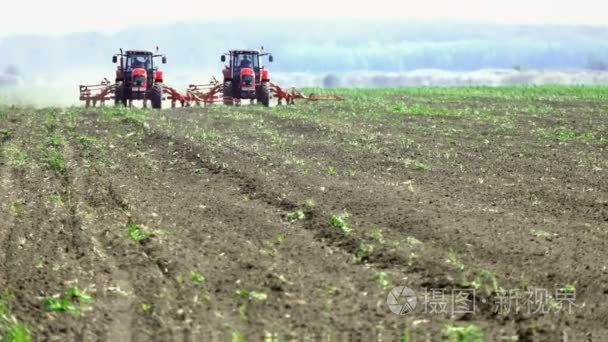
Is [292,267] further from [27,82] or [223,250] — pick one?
[27,82]

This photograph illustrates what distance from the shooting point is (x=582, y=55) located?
125562 mm

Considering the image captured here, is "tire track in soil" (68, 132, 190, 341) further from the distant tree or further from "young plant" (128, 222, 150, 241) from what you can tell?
the distant tree

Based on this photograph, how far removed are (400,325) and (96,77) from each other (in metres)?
72.6

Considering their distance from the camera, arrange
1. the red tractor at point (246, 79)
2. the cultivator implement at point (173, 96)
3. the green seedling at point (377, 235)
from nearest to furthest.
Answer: the green seedling at point (377, 235) → the cultivator implement at point (173, 96) → the red tractor at point (246, 79)

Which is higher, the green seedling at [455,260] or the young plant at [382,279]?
the green seedling at [455,260]

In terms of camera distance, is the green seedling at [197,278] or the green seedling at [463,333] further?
the green seedling at [197,278]

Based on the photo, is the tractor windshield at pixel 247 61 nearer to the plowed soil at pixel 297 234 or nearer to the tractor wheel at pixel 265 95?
the tractor wheel at pixel 265 95

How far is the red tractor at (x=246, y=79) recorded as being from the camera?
4435 cm

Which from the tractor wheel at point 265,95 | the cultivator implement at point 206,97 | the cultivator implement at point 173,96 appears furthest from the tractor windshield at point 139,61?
the tractor wheel at point 265,95

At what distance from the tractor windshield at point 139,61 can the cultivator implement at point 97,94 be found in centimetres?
118

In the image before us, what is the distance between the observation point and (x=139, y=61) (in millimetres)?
44031

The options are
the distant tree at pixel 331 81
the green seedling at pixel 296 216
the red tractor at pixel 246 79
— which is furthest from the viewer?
the distant tree at pixel 331 81

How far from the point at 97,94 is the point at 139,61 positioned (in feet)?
8.39

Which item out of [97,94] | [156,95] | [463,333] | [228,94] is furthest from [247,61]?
[463,333]
